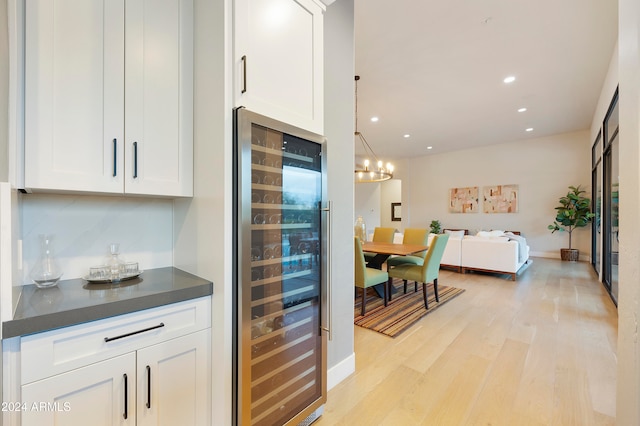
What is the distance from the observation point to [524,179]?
7984 mm

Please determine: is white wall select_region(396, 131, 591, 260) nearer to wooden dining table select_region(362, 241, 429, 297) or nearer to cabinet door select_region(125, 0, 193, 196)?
wooden dining table select_region(362, 241, 429, 297)

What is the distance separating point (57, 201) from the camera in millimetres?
1383

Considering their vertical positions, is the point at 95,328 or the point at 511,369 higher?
the point at 95,328

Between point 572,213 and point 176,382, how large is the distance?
8893 millimetres

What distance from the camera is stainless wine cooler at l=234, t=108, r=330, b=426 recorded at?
1274 mm

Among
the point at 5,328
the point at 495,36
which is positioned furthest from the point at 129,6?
the point at 495,36

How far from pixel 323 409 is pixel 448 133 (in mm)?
7118

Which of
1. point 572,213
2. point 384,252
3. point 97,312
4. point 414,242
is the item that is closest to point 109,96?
point 97,312

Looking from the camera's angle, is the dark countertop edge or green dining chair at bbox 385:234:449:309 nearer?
the dark countertop edge

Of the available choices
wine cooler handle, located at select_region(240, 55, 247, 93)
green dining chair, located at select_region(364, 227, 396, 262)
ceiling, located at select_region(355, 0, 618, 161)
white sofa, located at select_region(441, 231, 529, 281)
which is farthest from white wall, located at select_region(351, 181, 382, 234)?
wine cooler handle, located at select_region(240, 55, 247, 93)

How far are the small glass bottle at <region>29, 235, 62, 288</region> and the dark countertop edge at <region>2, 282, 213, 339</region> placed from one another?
17.6 inches

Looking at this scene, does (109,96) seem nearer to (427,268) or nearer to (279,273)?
(279,273)

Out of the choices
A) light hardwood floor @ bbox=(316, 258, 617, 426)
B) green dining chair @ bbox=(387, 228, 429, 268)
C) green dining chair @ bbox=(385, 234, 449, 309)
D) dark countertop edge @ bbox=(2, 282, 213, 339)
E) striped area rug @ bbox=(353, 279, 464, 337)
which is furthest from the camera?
green dining chair @ bbox=(387, 228, 429, 268)

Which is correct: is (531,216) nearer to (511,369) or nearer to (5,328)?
(511,369)
